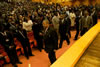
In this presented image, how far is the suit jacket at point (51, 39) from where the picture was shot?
3125mm

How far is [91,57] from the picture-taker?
2840 mm

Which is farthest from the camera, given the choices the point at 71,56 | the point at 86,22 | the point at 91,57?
the point at 86,22

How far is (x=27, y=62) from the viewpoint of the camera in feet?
14.1

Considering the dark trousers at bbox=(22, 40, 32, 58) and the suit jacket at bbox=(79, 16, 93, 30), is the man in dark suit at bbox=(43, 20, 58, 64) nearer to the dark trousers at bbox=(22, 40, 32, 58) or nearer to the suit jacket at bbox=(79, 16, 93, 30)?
the dark trousers at bbox=(22, 40, 32, 58)

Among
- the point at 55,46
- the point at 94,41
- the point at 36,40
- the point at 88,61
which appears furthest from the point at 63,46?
the point at 88,61

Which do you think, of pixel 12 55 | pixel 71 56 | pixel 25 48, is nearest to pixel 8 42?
pixel 12 55

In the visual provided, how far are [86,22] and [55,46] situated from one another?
9.44ft

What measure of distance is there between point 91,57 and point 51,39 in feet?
4.07

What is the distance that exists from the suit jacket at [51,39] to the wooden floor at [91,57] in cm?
91

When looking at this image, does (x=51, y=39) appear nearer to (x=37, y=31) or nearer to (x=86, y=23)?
(x=37, y=31)

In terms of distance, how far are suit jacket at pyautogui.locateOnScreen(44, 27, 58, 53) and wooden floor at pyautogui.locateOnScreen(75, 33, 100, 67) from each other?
91 centimetres

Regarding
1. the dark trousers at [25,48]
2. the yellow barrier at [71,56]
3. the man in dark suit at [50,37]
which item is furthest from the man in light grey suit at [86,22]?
the dark trousers at [25,48]

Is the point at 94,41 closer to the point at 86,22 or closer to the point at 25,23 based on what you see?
the point at 86,22

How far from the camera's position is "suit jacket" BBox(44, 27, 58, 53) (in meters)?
3.12
